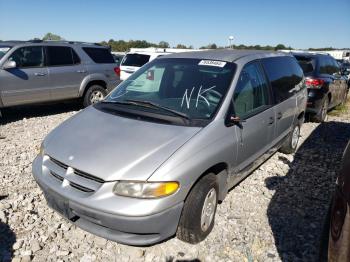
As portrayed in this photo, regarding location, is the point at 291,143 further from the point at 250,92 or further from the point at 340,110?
the point at 340,110

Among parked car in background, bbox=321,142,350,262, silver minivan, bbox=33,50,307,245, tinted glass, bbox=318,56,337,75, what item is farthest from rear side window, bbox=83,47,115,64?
parked car in background, bbox=321,142,350,262

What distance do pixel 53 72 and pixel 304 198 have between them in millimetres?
6222

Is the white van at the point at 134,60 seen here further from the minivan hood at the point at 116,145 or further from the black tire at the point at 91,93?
the minivan hood at the point at 116,145

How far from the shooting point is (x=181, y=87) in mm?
3803

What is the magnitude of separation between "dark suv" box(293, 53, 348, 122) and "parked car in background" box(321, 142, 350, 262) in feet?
19.9

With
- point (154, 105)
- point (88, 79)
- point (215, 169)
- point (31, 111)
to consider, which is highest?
point (154, 105)

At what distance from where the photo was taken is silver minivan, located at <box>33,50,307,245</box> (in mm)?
2691

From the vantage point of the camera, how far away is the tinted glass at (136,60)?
11.0m

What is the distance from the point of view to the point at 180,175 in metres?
2.76

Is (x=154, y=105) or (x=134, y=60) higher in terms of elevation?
(x=134, y=60)

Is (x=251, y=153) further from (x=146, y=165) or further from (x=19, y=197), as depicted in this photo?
(x=19, y=197)

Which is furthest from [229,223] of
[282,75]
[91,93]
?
[91,93]

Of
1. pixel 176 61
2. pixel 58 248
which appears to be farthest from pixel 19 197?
pixel 176 61

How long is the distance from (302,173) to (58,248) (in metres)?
3.65
